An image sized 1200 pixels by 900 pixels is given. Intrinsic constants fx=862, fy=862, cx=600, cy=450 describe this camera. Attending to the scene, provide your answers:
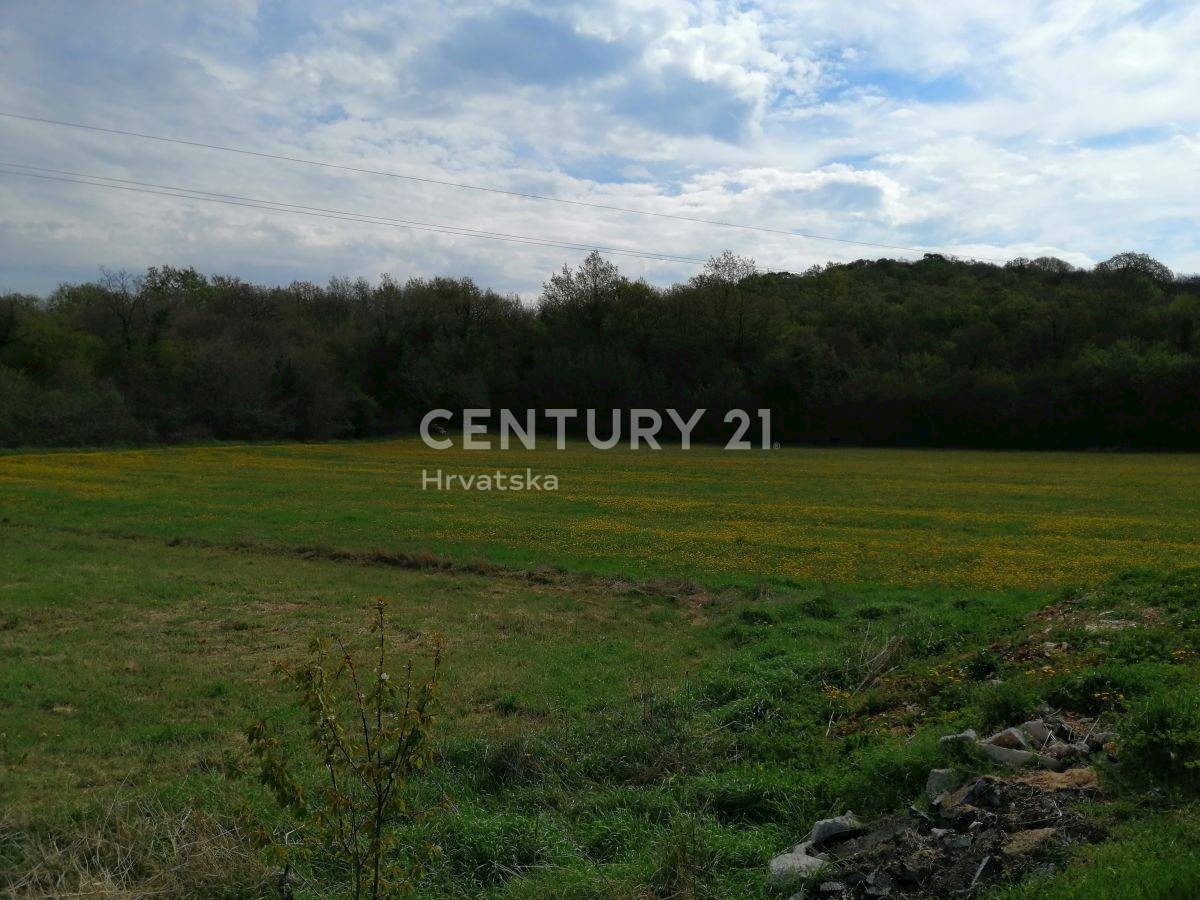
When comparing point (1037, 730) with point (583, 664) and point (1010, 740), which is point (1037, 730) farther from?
point (583, 664)

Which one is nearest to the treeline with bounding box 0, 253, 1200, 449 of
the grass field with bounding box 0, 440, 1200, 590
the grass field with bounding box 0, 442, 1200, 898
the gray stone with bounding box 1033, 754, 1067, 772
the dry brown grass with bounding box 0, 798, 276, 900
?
the grass field with bounding box 0, 440, 1200, 590

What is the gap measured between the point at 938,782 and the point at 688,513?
83.3ft

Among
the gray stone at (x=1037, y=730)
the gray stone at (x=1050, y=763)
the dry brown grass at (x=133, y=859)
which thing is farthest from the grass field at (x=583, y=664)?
the gray stone at (x=1050, y=763)

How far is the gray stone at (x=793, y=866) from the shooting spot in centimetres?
550

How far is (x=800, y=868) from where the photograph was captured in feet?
18.3

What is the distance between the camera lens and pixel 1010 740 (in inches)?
269

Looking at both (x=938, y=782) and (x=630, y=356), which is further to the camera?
(x=630, y=356)

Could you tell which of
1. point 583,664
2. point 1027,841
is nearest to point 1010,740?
point 1027,841

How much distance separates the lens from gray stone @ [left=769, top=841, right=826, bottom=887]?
18.1 feet

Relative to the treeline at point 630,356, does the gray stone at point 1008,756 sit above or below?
below

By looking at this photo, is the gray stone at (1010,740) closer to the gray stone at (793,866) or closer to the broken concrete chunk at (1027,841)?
the broken concrete chunk at (1027,841)

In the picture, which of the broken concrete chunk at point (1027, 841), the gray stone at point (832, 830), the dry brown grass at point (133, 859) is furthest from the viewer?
the gray stone at point (832, 830)

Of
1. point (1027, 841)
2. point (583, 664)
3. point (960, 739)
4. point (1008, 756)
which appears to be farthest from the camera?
point (583, 664)

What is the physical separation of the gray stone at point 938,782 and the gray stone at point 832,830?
67 cm
